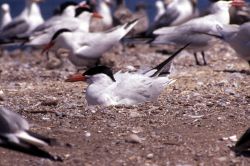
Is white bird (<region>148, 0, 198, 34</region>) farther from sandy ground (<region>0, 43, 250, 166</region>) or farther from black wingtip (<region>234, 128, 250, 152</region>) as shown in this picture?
black wingtip (<region>234, 128, 250, 152</region>)

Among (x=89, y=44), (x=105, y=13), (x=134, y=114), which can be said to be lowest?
(x=105, y=13)

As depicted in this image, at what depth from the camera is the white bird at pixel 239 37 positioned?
11.2m

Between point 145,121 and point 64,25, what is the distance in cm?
748

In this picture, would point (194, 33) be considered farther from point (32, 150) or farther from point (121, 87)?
point (32, 150)

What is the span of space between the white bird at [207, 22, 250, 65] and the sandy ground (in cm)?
28

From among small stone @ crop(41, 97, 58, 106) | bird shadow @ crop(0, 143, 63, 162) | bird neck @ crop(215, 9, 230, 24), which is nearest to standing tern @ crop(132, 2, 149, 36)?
bird neck @ crop(215, 9, 230, 24)

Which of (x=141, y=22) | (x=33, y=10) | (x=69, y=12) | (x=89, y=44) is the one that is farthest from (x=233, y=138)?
(x=141, y=22)

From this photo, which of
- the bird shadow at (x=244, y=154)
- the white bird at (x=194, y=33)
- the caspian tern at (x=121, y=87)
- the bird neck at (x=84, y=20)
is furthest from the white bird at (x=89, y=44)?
the bird shadow at (x=244, y=154)

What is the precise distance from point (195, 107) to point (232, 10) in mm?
9056

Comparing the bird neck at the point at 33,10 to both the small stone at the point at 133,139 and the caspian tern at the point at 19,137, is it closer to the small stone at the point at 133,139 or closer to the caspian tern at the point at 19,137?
the small stone at the point at 133,139

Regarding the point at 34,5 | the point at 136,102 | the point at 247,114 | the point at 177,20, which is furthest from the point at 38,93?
the point at 34,5

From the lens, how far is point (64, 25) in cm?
1452

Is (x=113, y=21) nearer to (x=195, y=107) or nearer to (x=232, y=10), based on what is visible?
(x=232, y=10)

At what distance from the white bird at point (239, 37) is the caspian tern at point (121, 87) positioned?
2.88 metres
